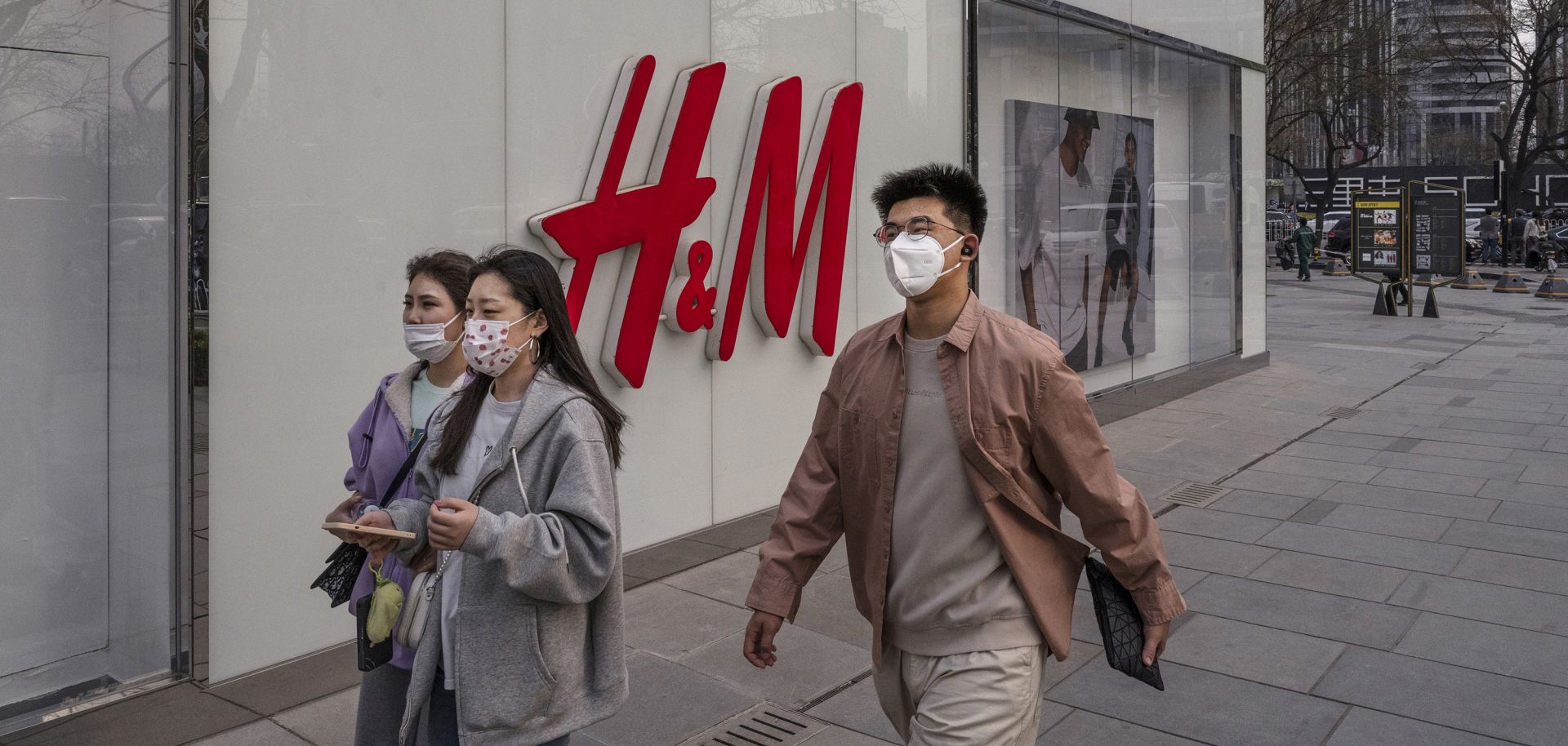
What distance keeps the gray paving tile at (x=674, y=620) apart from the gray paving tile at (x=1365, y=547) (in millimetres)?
3111

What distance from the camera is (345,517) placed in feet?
10.4

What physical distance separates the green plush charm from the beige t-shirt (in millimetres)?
1117

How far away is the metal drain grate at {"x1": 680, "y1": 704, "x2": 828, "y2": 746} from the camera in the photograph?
4.55 m

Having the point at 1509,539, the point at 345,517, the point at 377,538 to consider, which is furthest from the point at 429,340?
the point at 1509,539

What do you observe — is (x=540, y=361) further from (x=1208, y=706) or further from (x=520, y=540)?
(x=1208, y=706)

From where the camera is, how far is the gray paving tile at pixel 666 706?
15.1 feet

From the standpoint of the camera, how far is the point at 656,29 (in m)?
6.76

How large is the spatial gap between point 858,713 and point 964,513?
2050mm

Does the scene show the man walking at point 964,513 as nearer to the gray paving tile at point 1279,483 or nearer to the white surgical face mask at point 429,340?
the white surgical face mask at point 429,340

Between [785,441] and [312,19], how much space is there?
3.75 metres

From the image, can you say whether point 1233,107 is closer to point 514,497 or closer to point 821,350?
point 821,350

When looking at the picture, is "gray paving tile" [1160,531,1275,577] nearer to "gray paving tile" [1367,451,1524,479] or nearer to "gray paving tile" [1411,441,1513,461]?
"gray paving tile" [1367,451,1524,479]

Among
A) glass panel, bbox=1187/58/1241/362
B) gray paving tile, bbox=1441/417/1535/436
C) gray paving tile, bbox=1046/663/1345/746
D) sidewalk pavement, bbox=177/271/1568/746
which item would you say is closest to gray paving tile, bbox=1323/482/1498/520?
sidewalk pavement, bbox=177/271/1568/746

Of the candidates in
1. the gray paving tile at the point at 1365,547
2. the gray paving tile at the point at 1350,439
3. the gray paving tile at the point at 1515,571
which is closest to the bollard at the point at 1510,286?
the gray paving tile at the point at 1350,439
